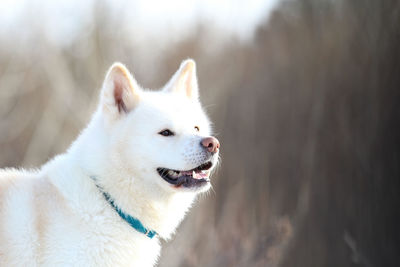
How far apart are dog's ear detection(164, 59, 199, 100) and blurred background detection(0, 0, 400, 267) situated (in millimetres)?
2470

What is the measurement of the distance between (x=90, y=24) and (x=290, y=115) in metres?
4.00

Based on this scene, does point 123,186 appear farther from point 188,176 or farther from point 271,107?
point 271,107

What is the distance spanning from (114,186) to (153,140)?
1.16ft

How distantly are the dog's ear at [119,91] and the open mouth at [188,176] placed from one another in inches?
18.2

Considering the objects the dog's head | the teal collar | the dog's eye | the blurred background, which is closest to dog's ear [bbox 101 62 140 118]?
the dog's head

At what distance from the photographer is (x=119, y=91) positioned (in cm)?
315

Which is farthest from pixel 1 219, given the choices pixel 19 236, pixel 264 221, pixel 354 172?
pixel 354 172

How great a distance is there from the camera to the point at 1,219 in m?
2.76

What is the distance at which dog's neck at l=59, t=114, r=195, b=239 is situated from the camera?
9.78ft

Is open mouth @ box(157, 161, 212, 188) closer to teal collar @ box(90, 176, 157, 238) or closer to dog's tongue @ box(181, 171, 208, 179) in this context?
dog's tongue @ box(181, 171, 208, 179)

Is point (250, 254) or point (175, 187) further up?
point (175, 187)

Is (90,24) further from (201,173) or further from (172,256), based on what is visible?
(201,173)

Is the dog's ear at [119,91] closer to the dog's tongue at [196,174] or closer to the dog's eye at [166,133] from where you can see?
the dog's eye at [166,133]

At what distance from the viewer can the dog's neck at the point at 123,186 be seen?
2980mm
